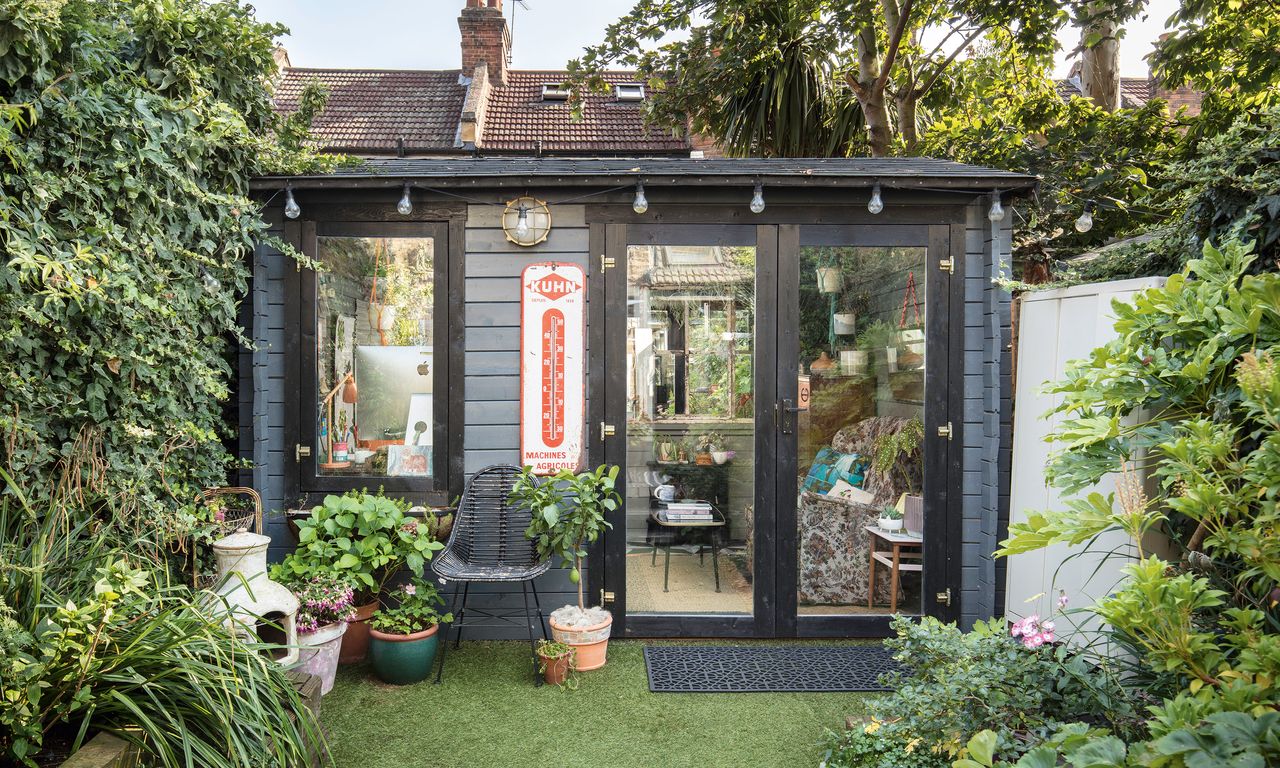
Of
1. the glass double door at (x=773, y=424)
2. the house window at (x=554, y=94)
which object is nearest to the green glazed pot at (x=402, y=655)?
the glass double door at (x=773, y=424)

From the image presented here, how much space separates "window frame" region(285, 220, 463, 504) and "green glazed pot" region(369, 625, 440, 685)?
0.82 m

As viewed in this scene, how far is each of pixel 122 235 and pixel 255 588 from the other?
1511 mm

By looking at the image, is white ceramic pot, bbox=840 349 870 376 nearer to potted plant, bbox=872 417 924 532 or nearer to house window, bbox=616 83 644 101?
potted plant, bbox=872 417 924 532

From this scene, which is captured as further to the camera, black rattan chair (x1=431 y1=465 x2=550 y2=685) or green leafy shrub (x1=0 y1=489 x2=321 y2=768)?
black rattan chair (x1=431 y1=465 x2=550 y2=685)

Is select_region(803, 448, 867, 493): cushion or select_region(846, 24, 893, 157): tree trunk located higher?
select_region(846, 24, 893, 157): tree trunk

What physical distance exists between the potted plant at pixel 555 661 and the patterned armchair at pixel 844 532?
1441 millimetres

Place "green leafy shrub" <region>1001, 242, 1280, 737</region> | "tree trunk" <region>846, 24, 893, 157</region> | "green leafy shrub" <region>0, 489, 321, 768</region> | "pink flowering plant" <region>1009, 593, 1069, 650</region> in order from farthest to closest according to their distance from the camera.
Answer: "tree trunk" <region>846, 24, 893, 157</region>
"pink flowering plant" <region>1009, 593, 1069, 650</region>
"green leafy shrub" <region>0, 489, 321, 768</region>
"green leafy shrub" <region>1001, 242, 1280, 737</region>

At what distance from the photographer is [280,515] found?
434 centimetres

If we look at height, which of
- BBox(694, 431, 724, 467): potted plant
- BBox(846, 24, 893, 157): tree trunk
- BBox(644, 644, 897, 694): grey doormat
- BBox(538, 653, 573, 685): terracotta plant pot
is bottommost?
BBox(644, 644, 897, 694): grey doormat

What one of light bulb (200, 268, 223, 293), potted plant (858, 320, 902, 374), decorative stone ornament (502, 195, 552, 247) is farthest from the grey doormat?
light bulb (200, 268, 223, 293)

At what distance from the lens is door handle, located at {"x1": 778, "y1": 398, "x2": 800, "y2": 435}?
14.3 feet

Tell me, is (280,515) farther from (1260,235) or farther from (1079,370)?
(1260,235)

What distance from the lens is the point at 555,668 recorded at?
148 inches

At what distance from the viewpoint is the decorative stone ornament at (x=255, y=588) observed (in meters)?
3.21
